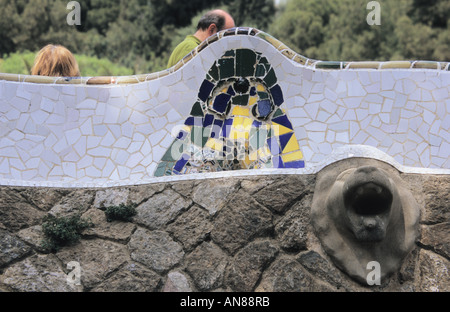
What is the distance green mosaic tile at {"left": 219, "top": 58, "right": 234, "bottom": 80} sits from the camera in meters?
6.89

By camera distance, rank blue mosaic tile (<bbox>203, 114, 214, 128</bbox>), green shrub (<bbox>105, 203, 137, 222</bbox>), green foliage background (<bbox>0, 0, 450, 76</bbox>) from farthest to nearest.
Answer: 1. green foliage background (<bbox>0, 0, 450, 76</bbox>)
2. blue mosaic tile (<bbox>203, 114, 214, 128</bbox>)
3. green shrub (<bbox>105, 203, 137, 222</bbox>)

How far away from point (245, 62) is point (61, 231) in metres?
2.32

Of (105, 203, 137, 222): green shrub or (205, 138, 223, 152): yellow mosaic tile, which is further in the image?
(205, 138, 223, 152): yellow mosaic tile

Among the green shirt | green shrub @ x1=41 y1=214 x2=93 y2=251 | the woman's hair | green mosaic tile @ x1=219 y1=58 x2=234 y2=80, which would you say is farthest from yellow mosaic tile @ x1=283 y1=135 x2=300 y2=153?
the woman's hair

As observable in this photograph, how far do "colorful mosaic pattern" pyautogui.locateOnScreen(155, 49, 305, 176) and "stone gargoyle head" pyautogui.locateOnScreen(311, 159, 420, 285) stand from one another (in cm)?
86

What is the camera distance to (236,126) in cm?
689

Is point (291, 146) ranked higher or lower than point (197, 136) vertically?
lower

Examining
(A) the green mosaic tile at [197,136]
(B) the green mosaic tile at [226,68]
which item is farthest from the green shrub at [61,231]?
(B) the green mosaic tile at [226,68]

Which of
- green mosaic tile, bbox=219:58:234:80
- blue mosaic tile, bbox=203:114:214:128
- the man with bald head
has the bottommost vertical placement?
blue mosaic tile, bbox=203:114:214:128

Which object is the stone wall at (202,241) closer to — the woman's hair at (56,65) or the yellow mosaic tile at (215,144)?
the yellow mosaic tile at (215,144)

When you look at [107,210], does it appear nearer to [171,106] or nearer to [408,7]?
[171,106]

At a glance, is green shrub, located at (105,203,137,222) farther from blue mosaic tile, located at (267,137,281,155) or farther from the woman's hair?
the woman's hair

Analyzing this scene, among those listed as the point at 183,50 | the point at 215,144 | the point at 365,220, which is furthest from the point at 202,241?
the point at 183,50

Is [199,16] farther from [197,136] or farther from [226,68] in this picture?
[197,136]
